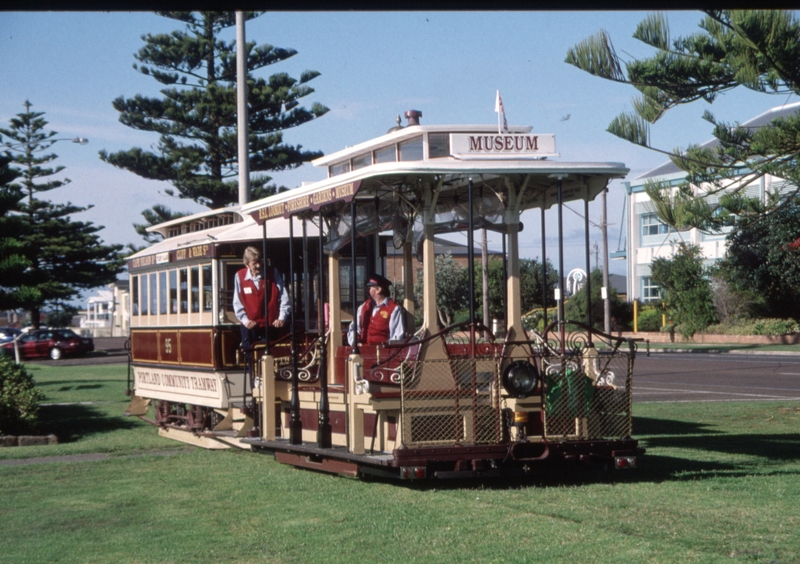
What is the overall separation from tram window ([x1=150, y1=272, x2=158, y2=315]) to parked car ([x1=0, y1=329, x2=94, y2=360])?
122 feet

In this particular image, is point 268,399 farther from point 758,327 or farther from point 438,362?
point 758,327

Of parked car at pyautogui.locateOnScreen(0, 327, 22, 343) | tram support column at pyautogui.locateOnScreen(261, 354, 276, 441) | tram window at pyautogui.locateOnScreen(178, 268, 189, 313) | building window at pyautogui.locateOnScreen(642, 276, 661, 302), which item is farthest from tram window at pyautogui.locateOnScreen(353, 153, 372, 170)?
building window at pyautogui.locateOnScreen(642, 276, 661, 302)

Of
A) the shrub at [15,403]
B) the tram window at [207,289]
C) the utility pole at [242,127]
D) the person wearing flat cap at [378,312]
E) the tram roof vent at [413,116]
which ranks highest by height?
the utility pole at [242,127]

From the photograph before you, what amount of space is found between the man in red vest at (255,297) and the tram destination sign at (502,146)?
4.29 metres

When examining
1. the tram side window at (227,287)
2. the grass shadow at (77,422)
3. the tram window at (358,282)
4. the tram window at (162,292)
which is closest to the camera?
the tram window at (358,282)

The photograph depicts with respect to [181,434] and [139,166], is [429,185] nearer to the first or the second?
[181,434]

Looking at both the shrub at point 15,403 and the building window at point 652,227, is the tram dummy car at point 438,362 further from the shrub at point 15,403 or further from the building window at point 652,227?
the building window at point 652,227

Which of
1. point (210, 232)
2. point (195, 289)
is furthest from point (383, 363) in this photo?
point (210, 232)

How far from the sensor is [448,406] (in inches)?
405

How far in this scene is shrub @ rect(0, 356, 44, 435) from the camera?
16641 mm

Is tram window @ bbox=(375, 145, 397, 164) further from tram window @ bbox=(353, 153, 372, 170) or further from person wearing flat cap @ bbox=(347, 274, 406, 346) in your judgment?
person wearing flat cap @ bbox=(347, 274, 406, 346)

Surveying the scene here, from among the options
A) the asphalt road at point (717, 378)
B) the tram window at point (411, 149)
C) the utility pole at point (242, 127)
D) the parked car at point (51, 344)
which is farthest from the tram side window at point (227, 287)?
the parked car at point (51, 344)

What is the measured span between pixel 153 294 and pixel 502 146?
8.77 meters

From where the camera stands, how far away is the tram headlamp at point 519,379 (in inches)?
400
